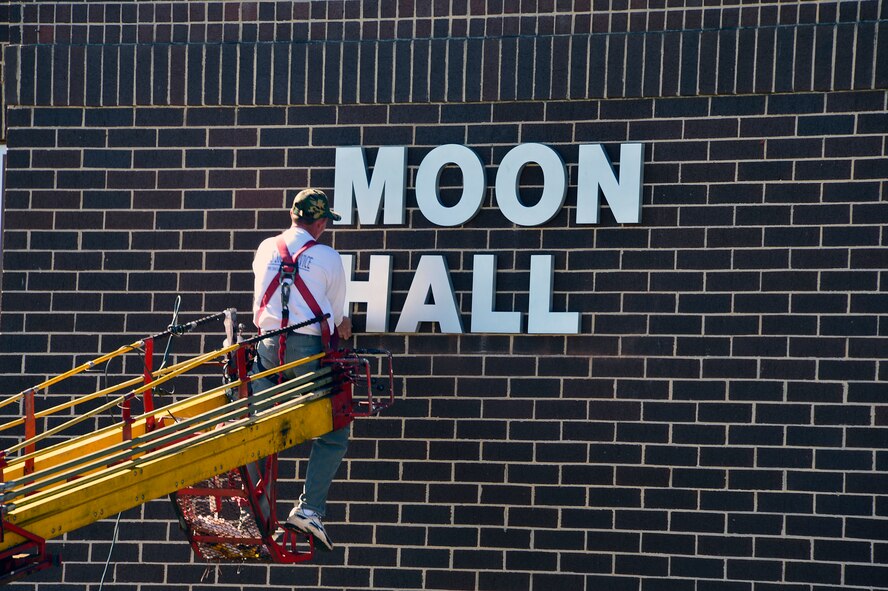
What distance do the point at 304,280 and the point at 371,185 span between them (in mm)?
1776

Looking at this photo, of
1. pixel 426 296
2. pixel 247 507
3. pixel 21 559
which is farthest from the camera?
pixel 426 296

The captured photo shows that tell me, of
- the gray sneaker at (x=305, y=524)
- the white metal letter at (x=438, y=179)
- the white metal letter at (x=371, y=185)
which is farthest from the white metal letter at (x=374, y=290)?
the gray sneaker at (x=305, y=524)

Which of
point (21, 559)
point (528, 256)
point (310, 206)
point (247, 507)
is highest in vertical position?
point (310, 206)

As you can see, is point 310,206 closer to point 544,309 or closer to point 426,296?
point 426,296

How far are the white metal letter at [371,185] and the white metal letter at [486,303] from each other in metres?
0.71

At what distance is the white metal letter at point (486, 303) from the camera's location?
34.6 ft

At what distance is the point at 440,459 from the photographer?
10.6m

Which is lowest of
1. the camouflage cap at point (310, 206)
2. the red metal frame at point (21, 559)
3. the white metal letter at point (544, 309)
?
the red metal frame at point (21, 559)

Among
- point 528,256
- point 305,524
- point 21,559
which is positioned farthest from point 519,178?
point 21,559

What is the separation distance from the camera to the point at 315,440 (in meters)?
9.41

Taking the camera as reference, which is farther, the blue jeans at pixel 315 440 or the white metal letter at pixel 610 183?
the white metal letter at pixel 610 183

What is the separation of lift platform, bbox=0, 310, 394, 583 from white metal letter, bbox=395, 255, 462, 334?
105cm

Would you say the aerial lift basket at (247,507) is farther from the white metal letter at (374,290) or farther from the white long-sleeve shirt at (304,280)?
the white metal letter at (374,290)

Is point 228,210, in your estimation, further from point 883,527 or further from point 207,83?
point 883,527
